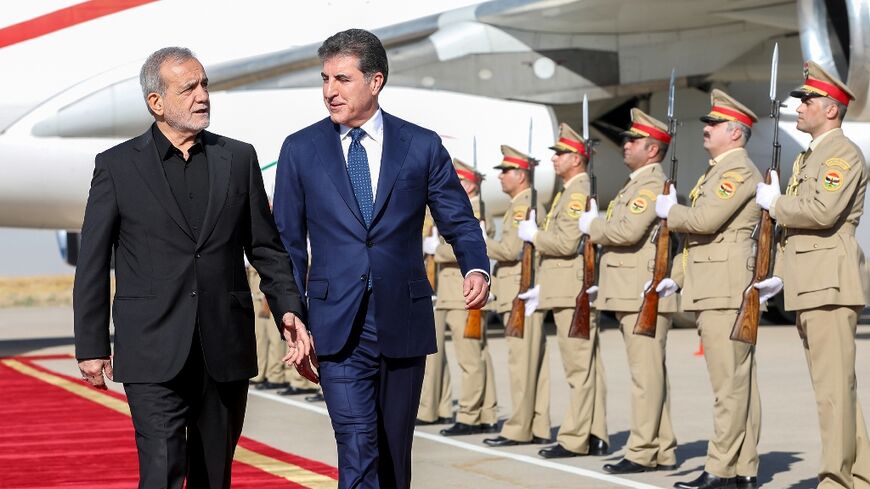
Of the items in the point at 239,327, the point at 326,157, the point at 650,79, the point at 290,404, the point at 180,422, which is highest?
the point at 650,79

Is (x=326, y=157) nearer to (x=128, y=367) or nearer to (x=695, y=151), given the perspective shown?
(x=128, y=367)

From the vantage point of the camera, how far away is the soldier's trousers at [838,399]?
5.34m

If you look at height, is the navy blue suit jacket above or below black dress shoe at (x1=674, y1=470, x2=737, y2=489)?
above

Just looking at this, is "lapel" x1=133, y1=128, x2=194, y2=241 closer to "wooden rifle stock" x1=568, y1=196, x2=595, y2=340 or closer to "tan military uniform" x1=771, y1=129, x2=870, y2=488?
"tan military uniform" x1=771, y1=129, x2=870, y2=488

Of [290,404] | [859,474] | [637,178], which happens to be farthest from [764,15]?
[859,474]

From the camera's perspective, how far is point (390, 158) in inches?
158

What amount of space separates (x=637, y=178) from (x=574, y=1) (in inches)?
267

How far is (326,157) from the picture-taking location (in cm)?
401

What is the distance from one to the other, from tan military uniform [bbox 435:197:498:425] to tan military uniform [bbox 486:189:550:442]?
343 mm

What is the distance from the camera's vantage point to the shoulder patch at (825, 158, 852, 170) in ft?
17.4

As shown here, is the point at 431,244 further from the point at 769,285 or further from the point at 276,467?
the point at 769,285

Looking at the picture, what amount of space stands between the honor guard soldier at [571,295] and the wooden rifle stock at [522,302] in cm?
8

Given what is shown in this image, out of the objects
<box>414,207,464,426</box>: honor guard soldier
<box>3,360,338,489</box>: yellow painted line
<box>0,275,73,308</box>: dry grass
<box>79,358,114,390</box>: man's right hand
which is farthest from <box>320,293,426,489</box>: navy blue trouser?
<box>0,275,73,308</box>: dry grass

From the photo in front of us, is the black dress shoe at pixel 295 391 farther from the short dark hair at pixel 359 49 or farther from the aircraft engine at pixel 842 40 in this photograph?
the short dark hair at pixel 359 49
